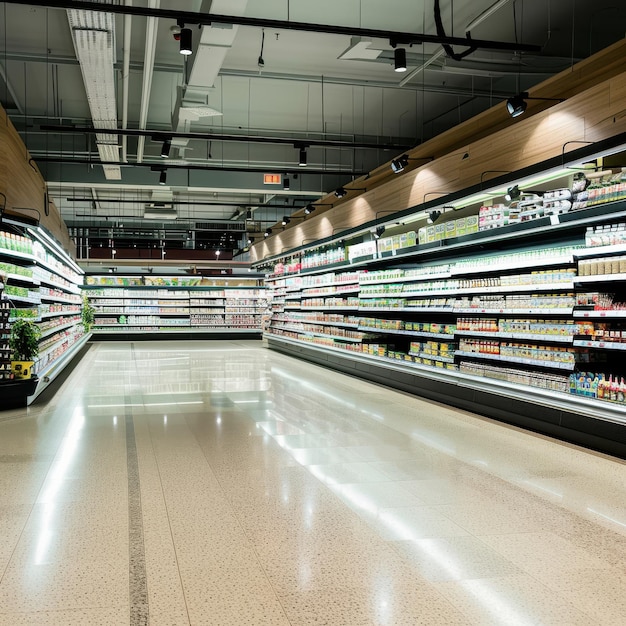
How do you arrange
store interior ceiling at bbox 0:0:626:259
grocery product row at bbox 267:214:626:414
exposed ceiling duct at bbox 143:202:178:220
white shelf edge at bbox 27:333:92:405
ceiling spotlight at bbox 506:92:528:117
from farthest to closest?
exposed ceiling duct at bbox 143:202:178:220, store interior ceiling at bbox 0:0:626:259, white shelf edge at bbox 27:333:92:405, ceiling spotlight at bbox 506:92:528:117, grocery product row at bbox 267:214:626:414

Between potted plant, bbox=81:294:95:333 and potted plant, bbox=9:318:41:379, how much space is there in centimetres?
1156

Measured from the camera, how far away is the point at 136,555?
2967 millimetres

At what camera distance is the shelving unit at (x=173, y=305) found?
21.4m

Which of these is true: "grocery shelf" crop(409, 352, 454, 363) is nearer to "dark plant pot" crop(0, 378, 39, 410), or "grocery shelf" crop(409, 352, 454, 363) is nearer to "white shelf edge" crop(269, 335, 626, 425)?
"white shelf edge" crop(269, 335, 626, 425)

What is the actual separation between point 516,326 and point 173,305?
16799mm

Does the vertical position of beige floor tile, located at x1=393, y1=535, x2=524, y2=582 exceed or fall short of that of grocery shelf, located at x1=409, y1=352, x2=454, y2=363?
it falls short

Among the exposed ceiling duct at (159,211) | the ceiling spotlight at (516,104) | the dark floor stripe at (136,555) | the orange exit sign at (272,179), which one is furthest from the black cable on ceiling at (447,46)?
the exposed ceiling duct at (159,211)

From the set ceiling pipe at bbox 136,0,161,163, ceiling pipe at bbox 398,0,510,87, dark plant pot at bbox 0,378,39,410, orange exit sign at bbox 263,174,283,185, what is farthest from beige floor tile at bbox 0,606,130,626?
orange exit sign at bbox 263,174,283,185

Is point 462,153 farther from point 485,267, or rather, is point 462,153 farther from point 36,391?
point 36,391

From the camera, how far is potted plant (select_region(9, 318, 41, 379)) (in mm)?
7086

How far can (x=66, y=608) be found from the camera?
7.95 ft

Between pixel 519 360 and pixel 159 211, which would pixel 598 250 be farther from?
pixel 159 211

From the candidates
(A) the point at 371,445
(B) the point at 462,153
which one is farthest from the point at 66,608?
(B) the point at 462,153

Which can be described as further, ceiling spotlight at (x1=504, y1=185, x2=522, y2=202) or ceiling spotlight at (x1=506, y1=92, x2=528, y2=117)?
ceiling spotlight at (x1=506, y1=92, x2=528, y2=117)
